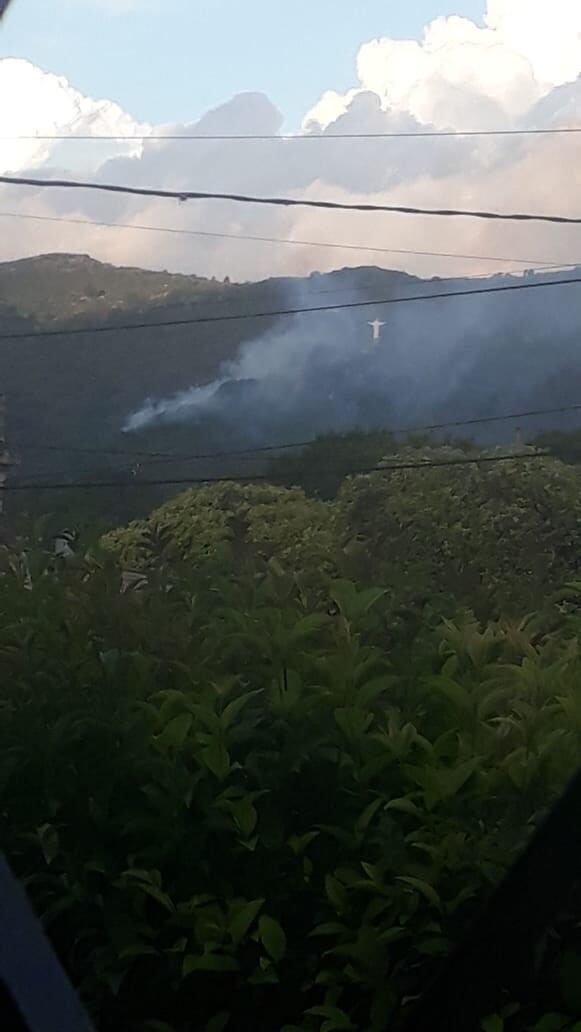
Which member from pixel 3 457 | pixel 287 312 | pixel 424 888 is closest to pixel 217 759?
pixel 424 888

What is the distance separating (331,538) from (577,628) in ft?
1.68

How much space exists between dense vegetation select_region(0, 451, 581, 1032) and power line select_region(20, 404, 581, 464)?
3.2 inches

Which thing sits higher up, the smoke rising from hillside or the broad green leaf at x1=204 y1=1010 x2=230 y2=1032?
the smoke rising from hillside

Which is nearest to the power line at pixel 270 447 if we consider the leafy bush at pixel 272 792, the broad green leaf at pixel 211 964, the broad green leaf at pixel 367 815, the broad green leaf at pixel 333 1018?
the leafy bush at pixel 272 792

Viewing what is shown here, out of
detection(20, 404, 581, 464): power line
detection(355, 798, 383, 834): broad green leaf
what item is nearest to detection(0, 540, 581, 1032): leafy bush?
detection(355, 798, 383, 834): broad green leaf

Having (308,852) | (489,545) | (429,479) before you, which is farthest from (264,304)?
(308,852)

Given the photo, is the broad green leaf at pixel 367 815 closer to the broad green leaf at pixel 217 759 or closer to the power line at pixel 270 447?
the broad green leaf at pixel 217 759

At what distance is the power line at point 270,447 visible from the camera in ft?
7.85

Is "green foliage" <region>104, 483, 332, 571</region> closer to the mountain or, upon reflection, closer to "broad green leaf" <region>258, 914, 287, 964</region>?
the mountain

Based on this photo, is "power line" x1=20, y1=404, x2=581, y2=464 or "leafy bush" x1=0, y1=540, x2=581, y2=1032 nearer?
"leafy bush" x1=0, y1=540, x2=581, y2=1032

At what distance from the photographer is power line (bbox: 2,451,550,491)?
93.7 inches

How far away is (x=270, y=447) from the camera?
8.11 feet

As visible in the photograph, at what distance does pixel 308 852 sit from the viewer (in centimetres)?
221

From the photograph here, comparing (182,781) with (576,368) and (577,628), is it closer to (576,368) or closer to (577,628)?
(577,628)
